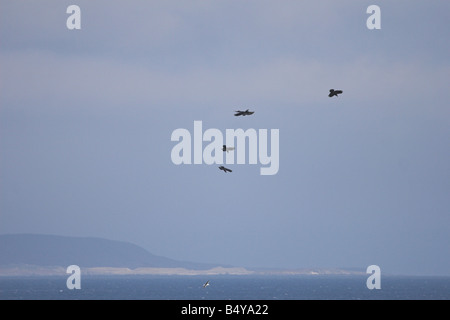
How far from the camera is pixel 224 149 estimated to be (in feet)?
241
